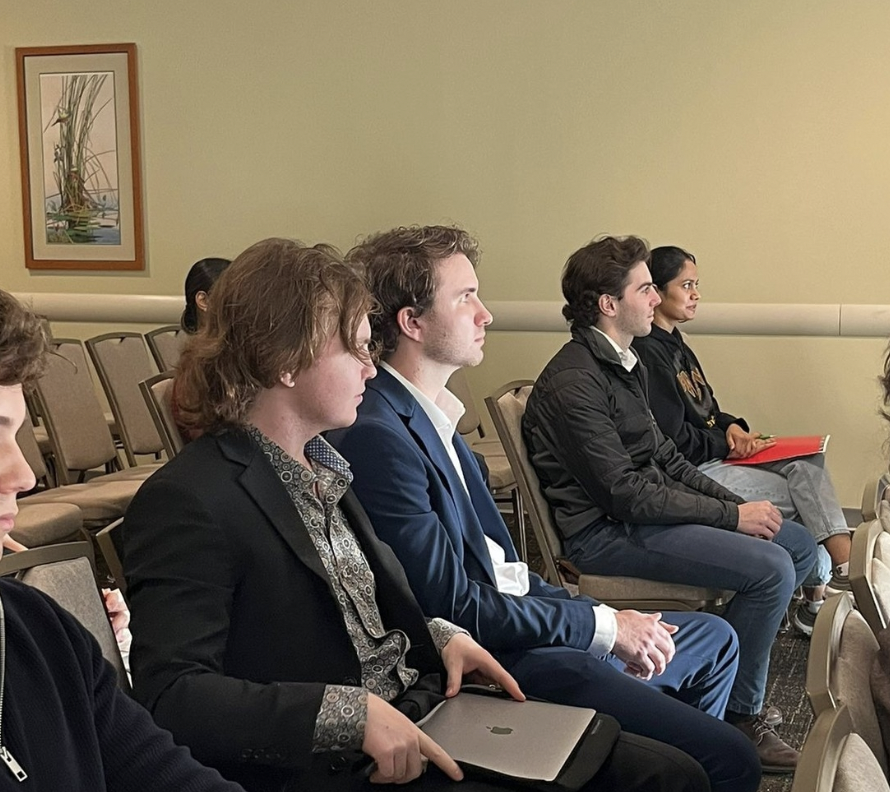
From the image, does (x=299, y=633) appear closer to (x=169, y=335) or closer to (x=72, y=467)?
(x=72, y=467)

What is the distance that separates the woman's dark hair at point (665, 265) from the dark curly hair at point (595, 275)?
2.64ft

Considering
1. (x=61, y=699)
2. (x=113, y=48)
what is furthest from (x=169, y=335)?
(x=61, y=699)

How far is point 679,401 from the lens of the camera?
4.33m

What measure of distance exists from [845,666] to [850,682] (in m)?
0.02

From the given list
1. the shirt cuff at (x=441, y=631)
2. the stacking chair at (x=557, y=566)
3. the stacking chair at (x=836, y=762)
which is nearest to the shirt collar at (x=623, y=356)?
the stacking chair at (x=557, y=566)

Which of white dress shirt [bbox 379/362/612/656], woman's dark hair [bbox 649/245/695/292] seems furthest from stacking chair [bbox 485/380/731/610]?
woman's dark hair [bbox 649/245/695/292]

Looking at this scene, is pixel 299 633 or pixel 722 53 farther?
pixel 722 53

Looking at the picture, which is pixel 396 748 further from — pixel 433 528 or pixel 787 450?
pixel 787 450

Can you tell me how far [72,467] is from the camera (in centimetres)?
473

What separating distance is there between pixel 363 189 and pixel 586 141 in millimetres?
1113

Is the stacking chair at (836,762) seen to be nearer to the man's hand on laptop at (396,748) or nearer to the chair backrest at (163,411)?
the man's hand on laptop at (396,748)

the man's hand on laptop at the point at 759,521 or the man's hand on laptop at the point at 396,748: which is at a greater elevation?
the man's hand on laptop at the point at 396,748

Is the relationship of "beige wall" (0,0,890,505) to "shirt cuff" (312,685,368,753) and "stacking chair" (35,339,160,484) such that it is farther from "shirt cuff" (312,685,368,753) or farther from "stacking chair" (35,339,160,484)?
"shirt cuff" (312,685,368,753)

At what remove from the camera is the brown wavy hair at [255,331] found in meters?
1.87
